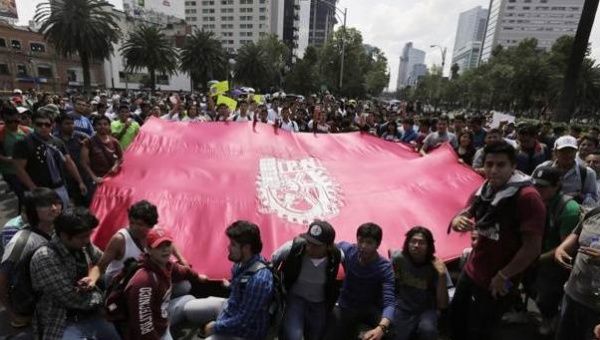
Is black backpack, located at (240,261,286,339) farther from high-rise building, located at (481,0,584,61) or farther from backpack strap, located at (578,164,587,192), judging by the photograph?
high-rise building, located at (481,0,584,61)

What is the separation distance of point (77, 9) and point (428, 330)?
40.7 metres

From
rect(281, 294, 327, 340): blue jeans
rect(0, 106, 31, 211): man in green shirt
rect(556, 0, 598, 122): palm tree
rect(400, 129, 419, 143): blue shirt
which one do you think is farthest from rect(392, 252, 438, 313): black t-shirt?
rect(556, 0, 598, 122): palm tree

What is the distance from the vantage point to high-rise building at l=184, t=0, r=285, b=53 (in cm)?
11519

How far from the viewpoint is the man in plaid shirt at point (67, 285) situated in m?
2.63

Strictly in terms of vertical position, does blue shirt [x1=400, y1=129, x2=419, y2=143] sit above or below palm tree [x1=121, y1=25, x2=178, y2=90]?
below

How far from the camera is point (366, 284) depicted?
3.57 metres

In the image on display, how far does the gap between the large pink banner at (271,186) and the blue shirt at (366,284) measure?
2.83 ft

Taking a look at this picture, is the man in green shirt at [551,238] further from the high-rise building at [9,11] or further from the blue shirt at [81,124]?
the high-rise building at [9,11]

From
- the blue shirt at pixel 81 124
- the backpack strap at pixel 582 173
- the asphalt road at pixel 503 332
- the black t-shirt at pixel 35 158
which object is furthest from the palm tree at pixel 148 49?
the backpack strap at pixel 582 173

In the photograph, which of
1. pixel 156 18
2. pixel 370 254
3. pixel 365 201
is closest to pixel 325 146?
pixel 365 201

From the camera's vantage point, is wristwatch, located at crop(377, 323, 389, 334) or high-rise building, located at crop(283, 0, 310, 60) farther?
high-rise building, located at crop(283, 0, 310, 60)

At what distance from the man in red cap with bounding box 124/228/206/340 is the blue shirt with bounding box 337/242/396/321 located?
1739 mm

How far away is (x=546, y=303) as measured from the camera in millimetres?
4027

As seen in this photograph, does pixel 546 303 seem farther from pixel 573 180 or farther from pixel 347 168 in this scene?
pixel 347 168
